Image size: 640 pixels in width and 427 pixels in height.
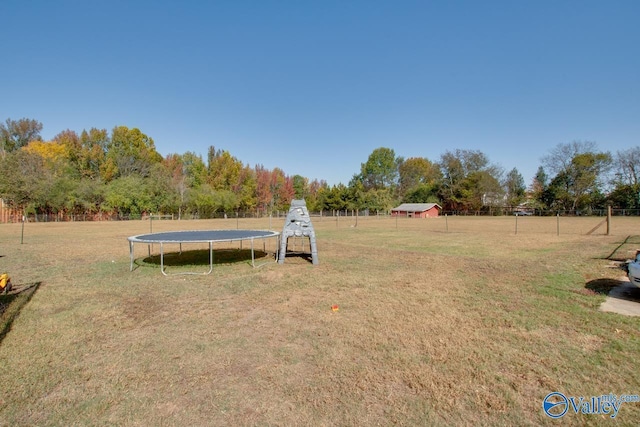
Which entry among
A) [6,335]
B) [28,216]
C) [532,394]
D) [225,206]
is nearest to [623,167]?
[225,206]

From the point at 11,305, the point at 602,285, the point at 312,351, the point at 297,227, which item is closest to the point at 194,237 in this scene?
the point at 297,227

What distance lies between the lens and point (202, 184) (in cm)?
5875

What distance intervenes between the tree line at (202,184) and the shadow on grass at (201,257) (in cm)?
3900

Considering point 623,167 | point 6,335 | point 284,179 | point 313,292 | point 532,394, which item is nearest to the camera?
point 532,394

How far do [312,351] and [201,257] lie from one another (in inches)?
337

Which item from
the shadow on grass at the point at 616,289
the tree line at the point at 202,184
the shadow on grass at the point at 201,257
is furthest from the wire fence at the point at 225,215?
the shadow on grass at the point at 616,289

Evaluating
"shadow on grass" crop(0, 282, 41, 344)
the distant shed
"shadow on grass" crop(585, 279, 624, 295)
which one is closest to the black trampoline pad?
"shadow on grass" crop(0, 282, 41, 344)

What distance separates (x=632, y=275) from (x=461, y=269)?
3.59 metres

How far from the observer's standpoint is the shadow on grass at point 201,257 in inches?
402

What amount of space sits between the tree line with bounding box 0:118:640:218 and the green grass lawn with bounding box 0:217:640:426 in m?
43.5

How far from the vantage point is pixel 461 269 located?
8820 mm

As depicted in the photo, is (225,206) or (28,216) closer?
(28,216)

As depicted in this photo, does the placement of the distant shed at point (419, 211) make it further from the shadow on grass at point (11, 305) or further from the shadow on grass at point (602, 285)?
the shadow on grass at point (11, 305)

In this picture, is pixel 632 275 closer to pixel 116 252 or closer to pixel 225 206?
pixel 116 252
